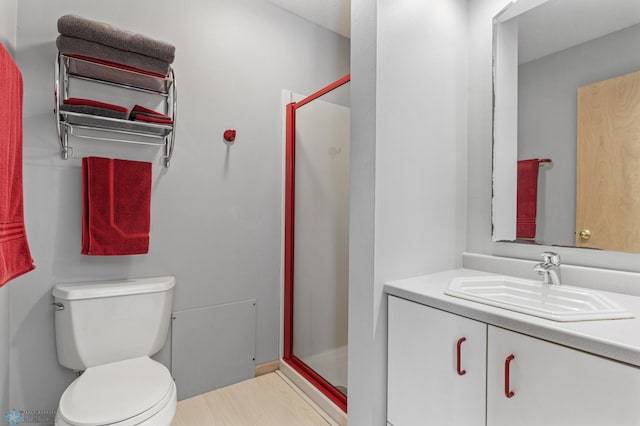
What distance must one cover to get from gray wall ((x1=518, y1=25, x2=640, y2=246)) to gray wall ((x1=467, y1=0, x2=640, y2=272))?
5.6 inches

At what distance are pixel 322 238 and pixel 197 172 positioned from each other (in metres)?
0.81

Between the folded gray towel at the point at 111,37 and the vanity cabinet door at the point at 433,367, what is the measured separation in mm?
1507

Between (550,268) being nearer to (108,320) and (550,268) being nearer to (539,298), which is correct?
(539,298)

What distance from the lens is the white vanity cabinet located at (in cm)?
73

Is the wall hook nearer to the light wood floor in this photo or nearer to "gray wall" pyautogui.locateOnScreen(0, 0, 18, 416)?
"gray wall" pyautogui.locateOnScreen(0, 0, 18, 416)

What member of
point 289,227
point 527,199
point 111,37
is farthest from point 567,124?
point 111,37

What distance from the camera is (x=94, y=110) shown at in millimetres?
1438

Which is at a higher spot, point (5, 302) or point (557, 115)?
point (557, 115)

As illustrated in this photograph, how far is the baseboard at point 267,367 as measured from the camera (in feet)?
6.78

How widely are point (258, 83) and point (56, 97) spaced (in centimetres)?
106

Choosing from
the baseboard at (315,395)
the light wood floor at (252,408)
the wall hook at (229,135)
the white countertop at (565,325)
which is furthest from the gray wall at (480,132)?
the wall hook at (229,135)

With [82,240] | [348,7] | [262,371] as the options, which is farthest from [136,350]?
[348,7]

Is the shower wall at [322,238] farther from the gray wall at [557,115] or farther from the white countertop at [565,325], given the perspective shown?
the gray wall at [557,115]

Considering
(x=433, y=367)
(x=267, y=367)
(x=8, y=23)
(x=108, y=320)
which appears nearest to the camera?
(x=433, y=367)
